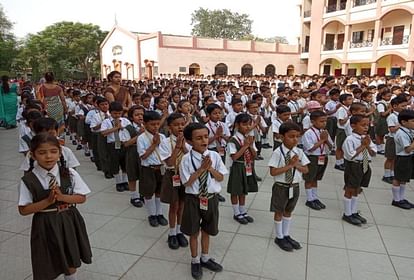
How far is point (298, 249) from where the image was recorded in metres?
3.31

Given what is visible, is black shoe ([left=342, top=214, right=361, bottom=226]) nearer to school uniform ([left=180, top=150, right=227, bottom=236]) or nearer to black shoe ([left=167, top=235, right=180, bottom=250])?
school uniform ([left=180, top=150, right=227, bottom=236])

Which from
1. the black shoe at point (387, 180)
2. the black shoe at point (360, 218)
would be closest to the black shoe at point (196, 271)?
A: the black shoe at point (360, 218)

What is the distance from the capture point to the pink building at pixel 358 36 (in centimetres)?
2120

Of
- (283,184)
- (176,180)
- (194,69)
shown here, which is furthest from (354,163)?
(194,69)

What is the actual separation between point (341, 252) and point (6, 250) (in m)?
3.36

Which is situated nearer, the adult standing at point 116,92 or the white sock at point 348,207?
the white sock at point 348,207

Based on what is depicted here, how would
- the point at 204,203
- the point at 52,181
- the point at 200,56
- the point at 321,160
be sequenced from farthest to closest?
the point at 200,56 → the point at 321,160 → the point at 204,203 → the point at 52,181

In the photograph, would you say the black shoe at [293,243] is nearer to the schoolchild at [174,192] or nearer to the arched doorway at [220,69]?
the schoolchild at [174,192]

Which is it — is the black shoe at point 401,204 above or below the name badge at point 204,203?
below

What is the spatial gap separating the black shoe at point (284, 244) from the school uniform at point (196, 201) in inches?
35.0

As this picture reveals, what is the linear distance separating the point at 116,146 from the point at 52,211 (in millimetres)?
2541

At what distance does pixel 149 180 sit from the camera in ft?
12.4

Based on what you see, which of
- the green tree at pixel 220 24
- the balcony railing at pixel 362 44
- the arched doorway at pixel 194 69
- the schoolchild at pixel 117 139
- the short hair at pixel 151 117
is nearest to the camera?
the short hair at pixel 151 117

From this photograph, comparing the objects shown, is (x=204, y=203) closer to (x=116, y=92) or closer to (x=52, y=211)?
(x=52, y=211)
